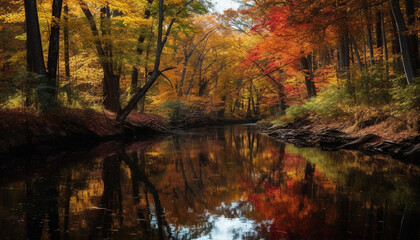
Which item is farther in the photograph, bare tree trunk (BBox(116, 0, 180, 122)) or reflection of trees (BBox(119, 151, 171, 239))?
bare tree trunk (BBox(116, 0, 180, 122))

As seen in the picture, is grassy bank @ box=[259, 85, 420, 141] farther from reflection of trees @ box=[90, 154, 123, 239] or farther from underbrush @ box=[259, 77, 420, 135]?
reflection of trees @ box=[90, 154, 123, 239]

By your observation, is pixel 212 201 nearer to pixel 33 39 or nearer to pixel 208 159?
pixel 208 159

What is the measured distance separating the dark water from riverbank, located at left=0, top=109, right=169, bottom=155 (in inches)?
87.6

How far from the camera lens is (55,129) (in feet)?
34.1

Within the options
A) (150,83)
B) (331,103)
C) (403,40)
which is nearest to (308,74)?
(331,103)

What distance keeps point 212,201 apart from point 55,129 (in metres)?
8.28

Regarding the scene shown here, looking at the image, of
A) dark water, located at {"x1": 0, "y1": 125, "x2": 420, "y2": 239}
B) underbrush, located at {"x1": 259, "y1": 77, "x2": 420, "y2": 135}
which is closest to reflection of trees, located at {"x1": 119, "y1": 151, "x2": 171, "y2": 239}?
dark water, located at {"x1": 0, "y1": 125, "x2": 420, "y2": 239}

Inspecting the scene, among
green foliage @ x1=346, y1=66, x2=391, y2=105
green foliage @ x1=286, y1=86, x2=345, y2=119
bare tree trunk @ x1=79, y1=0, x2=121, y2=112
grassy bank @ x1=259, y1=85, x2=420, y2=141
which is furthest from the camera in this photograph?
A: bare tree trunk @ x1=79, y1=0, x2=121, y2=112

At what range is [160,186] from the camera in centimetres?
489

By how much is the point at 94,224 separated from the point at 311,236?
214cm

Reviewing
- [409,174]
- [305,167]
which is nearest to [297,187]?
[305,167]

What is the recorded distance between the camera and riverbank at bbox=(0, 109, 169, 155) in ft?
27.5

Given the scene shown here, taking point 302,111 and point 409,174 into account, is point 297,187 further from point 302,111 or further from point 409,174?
point 302,111

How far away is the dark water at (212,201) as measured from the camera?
2.97 m
